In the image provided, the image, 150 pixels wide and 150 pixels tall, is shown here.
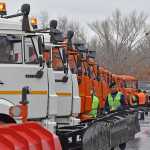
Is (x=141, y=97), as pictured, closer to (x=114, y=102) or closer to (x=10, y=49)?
(x=114, y=102)

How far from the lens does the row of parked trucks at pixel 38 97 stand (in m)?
6.07

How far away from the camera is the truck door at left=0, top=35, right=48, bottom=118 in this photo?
340 inches

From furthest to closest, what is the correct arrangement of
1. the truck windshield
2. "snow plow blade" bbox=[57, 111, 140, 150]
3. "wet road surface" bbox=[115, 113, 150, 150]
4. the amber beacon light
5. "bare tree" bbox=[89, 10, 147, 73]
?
1. "bare tree" bbox=[89, 10, 147, 73]
2. "wet road surface" bbox=[115, 113, 150, 150]
3. "snow plow blade" bbox=[57, 111, 140, 150]
4. the amber beacon light
5. the truck windshield

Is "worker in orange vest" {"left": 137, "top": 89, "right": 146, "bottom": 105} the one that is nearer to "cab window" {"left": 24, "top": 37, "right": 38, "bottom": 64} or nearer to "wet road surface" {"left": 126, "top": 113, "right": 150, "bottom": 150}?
"wet road surface" {"left": 126, "top": 113, "right": 150, "bottom": 150}

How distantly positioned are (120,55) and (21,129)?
7093 cm

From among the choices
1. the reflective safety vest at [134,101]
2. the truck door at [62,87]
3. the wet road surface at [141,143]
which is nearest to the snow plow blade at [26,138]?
the truck door at [62,87]

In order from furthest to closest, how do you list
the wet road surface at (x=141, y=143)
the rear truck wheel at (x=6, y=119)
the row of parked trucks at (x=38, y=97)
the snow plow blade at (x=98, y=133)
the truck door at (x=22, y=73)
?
the wet road surface at (x=141, y=143) → the snow plow blade at (x=98, y=133) → the truck door at (x=22, y=73) → the rear truck wheel at (x=6, y=119) → the row of parked trucks at (x=38, y=97)

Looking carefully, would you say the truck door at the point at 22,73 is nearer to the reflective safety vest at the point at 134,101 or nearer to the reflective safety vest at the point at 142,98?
the reflective safety vest at the point at 134,101

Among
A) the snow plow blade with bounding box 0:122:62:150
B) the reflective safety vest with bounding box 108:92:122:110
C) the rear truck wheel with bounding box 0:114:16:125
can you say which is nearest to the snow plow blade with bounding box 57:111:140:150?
the rear truck wheel with bounding box 0:114:16:125

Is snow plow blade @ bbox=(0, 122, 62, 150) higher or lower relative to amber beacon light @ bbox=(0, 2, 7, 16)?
lower

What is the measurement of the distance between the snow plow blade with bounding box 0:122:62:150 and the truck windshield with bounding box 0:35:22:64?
2.78 m

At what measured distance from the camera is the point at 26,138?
18.8 feet

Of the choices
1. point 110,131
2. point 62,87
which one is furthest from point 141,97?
point 62,87

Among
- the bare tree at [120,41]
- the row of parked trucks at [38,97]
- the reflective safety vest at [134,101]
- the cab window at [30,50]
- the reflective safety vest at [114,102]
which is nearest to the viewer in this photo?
the row of parked trucks at [38,97]
